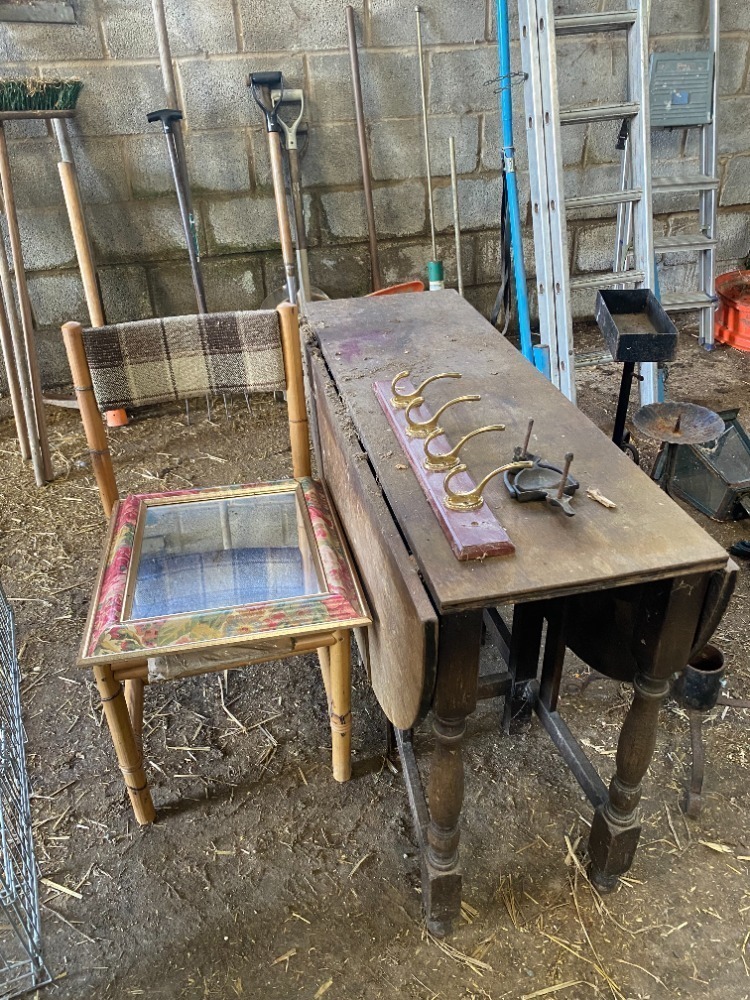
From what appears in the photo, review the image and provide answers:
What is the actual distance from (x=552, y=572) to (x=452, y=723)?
1.09 ft

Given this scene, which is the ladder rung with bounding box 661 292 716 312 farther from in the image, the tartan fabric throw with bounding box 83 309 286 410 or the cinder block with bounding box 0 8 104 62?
the cinder block with bounding box 0 8 104 62

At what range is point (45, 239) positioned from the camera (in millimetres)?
3613

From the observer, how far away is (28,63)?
327cm

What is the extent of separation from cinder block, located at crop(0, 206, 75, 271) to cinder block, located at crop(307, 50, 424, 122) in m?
1.37

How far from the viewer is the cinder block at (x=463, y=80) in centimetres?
367

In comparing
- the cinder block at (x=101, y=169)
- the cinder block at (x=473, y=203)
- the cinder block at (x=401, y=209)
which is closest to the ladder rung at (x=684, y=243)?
the cinder block at (x=473, y=203)

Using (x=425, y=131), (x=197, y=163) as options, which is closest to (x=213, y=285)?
(x=197, y=163)

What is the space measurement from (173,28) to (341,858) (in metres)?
3.55

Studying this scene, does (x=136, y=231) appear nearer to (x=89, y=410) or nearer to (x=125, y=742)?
(x=89, y=410)

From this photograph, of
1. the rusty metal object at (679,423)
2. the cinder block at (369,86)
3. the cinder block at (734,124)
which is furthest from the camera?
the cinder block at (734,124)

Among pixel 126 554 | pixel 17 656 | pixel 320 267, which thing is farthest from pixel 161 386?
pixel 320 267

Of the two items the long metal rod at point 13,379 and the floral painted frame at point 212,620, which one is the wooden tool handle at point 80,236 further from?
the floral painted frame at point 212,620

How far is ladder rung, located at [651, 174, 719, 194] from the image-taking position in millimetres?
3676

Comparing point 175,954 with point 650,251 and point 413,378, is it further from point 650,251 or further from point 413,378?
point 650,251
